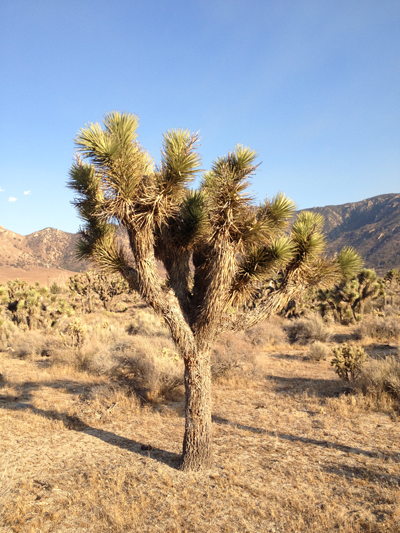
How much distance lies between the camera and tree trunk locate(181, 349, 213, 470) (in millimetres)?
4953

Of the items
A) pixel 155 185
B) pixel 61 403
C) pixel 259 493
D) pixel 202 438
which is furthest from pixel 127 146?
pixel 61 403

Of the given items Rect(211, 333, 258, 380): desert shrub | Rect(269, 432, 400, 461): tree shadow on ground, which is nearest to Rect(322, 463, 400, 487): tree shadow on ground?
Rect(269, 432, 400, 461): tree shadow on ground

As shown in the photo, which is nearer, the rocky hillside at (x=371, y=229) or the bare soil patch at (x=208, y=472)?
the bare soil patch at (x=208, y=472)

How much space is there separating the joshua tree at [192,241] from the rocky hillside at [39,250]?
67.5 metres

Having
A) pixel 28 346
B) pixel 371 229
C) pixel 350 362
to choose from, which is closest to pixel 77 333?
pixel 28 346

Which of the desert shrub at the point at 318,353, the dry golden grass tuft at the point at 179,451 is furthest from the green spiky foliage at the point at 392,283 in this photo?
the dry golden grass tuft at the point at 179,451

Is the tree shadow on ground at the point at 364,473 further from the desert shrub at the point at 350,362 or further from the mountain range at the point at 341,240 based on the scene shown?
the mountain range at the point at 341,240

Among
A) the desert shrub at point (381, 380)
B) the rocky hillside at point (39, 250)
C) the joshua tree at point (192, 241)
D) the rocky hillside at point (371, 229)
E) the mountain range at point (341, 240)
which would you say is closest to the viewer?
the joshua tree at point (192, 241)

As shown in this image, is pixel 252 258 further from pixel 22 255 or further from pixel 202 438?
pixel 22 255

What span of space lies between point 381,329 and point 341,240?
60.9 m

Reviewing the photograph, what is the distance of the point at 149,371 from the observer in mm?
8766

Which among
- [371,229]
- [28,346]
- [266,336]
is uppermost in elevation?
[371,229]

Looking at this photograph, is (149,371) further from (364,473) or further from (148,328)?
(148,328)

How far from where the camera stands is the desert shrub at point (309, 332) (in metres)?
15.0
